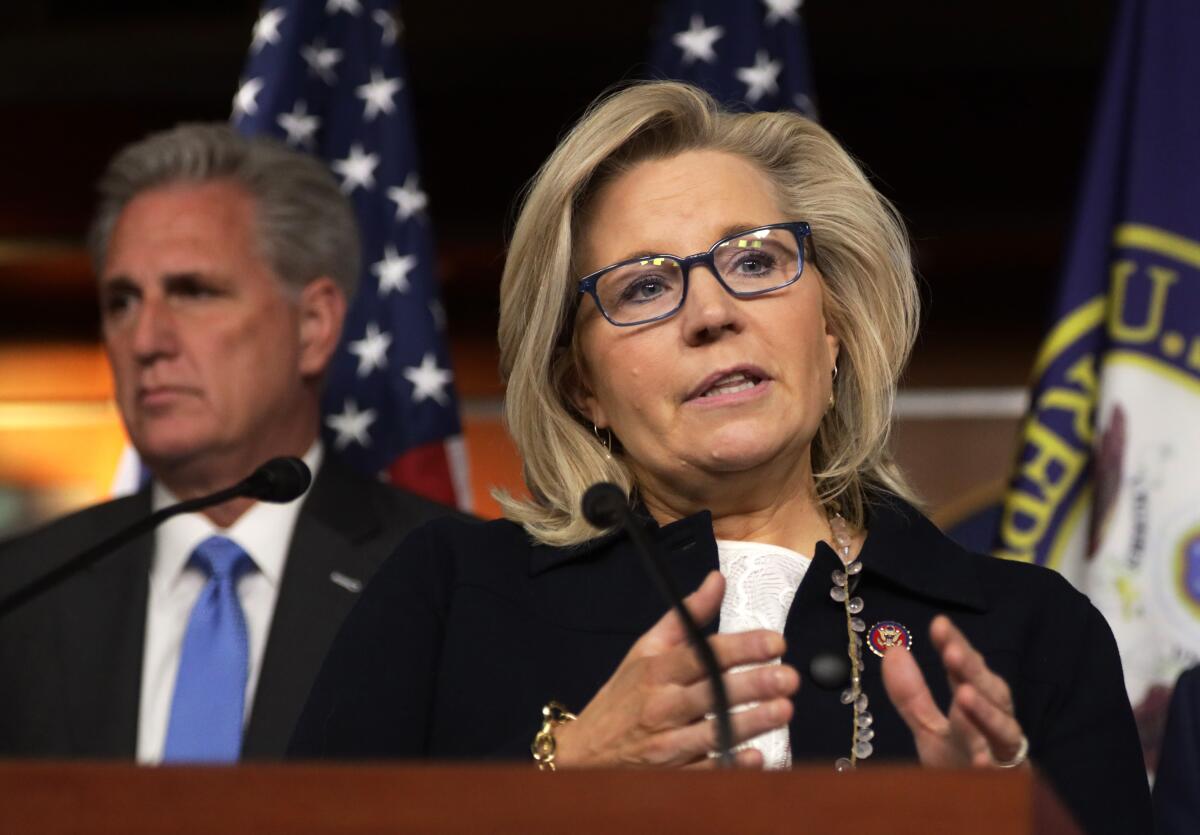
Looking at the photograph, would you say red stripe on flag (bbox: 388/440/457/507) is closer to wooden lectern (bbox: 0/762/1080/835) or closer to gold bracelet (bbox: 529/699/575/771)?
gold bracelet (bbox: 529/699/575/771)

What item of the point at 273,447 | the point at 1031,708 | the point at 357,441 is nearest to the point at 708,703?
the point at 1031,708

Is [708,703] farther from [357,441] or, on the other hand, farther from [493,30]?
[493,30]

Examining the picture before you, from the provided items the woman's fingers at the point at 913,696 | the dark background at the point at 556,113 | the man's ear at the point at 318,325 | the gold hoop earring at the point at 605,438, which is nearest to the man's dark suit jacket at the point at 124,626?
the man's ear at the point at 318,325

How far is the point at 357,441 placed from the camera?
3.51 m

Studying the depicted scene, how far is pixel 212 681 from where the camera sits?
9.43ft

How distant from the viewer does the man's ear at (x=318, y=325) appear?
3.31 metres

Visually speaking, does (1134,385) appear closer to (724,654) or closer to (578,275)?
(578,275)

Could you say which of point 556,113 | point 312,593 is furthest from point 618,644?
point 556,113

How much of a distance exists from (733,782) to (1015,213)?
3.64 meters

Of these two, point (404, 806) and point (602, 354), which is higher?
point (602, 354)

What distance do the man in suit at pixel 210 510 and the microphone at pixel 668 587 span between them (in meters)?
1.25

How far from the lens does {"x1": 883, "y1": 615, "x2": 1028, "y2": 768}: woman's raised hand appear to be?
1413 mm

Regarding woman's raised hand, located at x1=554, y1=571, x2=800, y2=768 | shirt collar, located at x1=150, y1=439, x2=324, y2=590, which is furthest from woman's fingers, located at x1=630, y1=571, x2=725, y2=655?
shirt collar, located at x1=150, y1=439, x2=324, y2=590

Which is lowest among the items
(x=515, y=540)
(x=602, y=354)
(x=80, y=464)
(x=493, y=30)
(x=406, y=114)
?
(x=80, y=464)
